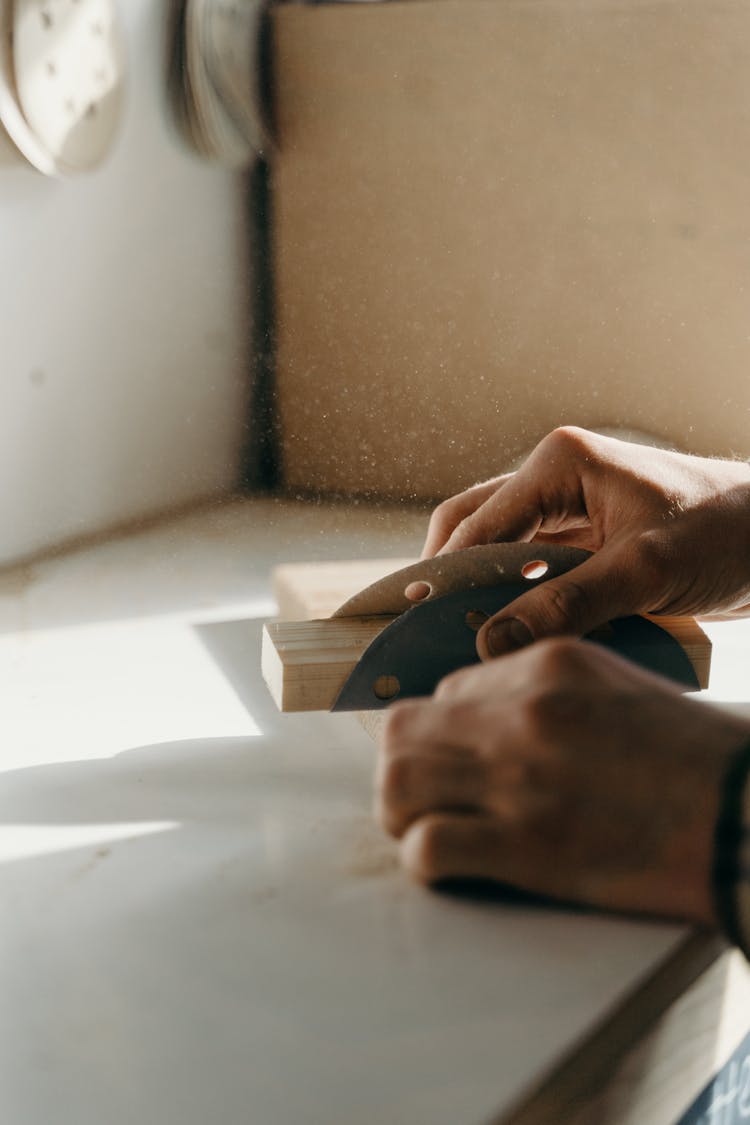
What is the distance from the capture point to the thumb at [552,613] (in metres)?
0.51

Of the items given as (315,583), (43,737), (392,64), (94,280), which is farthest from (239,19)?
(43,737)

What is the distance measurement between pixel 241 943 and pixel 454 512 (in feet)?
1.17

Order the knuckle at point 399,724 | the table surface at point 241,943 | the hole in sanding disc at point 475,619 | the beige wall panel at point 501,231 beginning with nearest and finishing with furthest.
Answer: the table surface at point 241,943
the knuckle at point 399,724
the hole in sanding disc at point 475,619
the beige wall panel at point 501,231

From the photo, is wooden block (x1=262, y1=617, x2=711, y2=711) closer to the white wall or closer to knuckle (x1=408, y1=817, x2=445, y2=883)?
knuckle (x1=408, y1=817, x2=445, y2=883)

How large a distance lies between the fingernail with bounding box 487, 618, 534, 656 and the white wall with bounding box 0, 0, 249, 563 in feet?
1.74

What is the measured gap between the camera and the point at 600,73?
108 cm

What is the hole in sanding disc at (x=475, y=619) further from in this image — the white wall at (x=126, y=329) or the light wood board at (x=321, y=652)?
the white wall at (x=126, y=329)

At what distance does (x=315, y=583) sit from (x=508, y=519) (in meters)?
0.17

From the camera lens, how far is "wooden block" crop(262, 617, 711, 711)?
54 cm

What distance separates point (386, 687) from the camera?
1.76ft

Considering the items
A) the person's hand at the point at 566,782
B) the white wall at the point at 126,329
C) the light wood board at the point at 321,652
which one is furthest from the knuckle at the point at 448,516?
the white wall at the point at 126,329

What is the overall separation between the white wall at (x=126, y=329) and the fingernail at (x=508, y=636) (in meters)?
0.53

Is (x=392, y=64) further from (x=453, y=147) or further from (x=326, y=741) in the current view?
(x=326, y=741)

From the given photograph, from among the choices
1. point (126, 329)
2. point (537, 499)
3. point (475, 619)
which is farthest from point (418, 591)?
point (126, 329)
